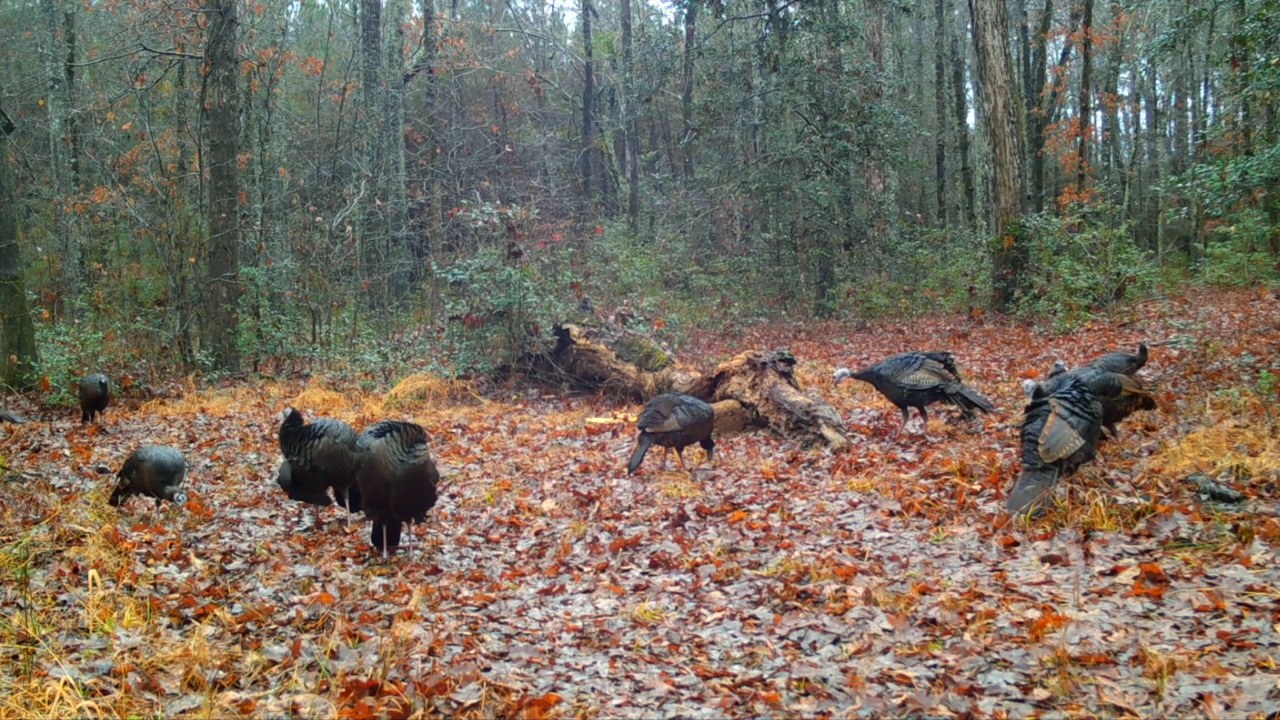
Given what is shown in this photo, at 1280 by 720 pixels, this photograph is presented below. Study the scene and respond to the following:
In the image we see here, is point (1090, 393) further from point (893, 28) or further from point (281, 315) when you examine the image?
point (893, 28)

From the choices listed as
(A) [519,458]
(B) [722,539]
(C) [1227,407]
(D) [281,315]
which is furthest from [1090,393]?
(D) [281,315]

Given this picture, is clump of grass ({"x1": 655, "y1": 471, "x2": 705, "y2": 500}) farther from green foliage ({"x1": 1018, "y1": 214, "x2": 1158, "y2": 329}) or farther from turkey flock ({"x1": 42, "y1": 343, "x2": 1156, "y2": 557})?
green foliage ({"x1": 1018, "y1": 214, "x2": 1158, "y2": 329})

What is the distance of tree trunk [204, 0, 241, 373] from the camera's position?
14.0 m

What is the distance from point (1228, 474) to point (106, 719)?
24.9 feet

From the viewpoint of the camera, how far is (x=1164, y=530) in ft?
19.2

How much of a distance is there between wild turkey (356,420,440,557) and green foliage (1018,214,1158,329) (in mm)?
13176

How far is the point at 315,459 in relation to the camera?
699 centimetres

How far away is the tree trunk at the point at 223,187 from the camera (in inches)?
552

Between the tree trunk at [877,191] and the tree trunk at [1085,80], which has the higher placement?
the tree trunk at [1085,80]

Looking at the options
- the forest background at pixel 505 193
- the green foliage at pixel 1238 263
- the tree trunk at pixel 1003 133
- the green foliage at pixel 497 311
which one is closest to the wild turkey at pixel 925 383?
the forest background at pixel 505 193

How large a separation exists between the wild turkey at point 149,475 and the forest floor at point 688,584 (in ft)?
0.67

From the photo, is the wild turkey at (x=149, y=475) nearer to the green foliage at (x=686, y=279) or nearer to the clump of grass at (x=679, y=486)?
the clump of grass at (x=679, y=486)

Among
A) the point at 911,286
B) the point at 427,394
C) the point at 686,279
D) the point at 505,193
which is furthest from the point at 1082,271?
the point at 505,193

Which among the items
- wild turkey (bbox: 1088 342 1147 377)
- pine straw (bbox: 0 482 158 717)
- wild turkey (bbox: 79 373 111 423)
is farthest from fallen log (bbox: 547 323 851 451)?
pine straw (bbox: 0 482 158 717)
